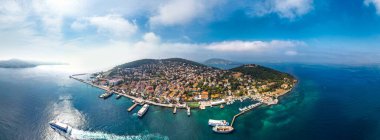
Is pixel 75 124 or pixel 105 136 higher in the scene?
pixel 75 124

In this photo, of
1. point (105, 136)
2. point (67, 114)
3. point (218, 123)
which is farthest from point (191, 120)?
point (67, 114)

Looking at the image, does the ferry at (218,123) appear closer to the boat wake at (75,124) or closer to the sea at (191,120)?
the sea at (191,120)

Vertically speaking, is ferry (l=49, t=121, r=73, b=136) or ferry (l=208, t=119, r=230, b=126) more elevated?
ferry (l=208, t=119, r=230, b=126)

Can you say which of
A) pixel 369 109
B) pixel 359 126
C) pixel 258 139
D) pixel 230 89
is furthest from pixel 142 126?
pixel 369 109

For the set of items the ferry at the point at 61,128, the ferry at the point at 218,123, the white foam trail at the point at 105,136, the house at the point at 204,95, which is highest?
the house at the point at 204,95

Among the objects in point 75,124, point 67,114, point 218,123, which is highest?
point 218,123

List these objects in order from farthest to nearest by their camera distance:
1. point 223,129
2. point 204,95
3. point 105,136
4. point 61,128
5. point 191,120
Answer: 1. point 204,95
2. point 191,120
3. point 61,128
4. point 223,129
5. point 105,136

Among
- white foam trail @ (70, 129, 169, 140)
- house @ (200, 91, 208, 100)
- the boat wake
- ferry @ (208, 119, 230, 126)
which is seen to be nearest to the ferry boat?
ferry @ (208, 119, 230, 126)

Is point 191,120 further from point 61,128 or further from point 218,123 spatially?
point 61,128

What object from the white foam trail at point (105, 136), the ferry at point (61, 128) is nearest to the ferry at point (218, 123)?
the white foam trail at point (105, 136)

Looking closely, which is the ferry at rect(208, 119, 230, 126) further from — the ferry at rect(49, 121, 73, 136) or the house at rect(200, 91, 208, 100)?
the ferry at rect(49, 121, 73, 136)

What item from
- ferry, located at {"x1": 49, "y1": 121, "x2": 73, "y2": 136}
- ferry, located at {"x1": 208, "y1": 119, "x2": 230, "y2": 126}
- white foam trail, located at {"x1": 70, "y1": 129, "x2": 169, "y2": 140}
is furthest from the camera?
ferry, located at {"x1": 208, "y1": 119, "x2": 230, "y2": 126}

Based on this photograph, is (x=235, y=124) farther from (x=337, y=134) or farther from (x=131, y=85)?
(x=131, y=85)
